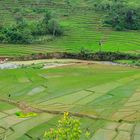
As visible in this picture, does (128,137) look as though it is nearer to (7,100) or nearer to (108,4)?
(7,100)

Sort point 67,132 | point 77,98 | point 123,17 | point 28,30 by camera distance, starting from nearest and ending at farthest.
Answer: point 67,132, point 77,98, point 28,30, point 123,17

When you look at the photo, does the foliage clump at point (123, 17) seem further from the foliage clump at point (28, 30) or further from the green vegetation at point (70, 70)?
the foliage clump at point (28, 30)

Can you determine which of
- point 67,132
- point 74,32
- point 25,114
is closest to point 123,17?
point 74,32

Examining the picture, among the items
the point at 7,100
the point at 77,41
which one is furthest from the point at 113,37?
the point at 7,100

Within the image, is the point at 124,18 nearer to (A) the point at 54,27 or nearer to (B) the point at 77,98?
(A) the point at 54,27

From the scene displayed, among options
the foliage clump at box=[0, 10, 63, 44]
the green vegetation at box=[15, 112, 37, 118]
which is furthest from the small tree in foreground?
the foliage clump at box=[0, 10, 63, 44]

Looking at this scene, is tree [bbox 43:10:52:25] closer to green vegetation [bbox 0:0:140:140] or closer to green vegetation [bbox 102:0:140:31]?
green vegetation [bbox 0:0:140:140]
